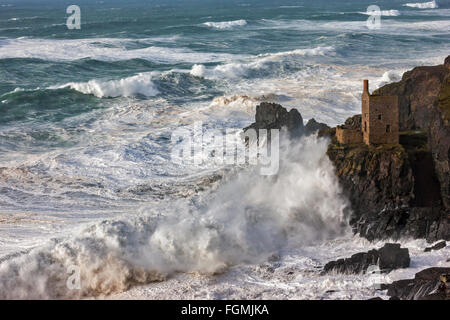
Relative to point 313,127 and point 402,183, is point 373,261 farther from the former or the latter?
point 313,127

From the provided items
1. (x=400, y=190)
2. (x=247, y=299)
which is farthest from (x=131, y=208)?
(x=400, y=190)

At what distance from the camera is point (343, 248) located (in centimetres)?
2289

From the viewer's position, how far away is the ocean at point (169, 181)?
21328mm

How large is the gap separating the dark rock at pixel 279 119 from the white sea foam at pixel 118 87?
51.8ft

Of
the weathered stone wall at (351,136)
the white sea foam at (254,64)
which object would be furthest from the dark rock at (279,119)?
the white sea foam at (254,64)

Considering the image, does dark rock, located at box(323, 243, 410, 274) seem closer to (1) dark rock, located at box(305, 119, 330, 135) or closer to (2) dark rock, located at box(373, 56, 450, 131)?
(2) dark rock, located at box(373, 56, 450, 131)

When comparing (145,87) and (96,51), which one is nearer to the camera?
(145,87)

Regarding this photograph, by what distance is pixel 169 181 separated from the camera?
98.6ft

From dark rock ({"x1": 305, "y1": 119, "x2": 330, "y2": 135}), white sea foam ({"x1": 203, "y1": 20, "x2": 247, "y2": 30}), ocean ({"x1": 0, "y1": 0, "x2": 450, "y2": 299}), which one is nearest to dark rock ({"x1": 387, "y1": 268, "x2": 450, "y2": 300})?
ocean ({"x1": 0, "y1": 0, "x2": 450, "y2": 299})

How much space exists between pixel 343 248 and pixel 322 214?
7.99ft

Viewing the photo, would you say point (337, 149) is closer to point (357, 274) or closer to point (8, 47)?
point (357, 274)

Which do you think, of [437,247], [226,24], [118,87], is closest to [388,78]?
[118,87]

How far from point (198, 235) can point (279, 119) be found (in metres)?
13.1

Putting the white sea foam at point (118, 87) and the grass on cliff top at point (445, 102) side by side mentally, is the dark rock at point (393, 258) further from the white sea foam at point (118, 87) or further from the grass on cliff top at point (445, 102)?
the white sea foam at point (118, 87)
